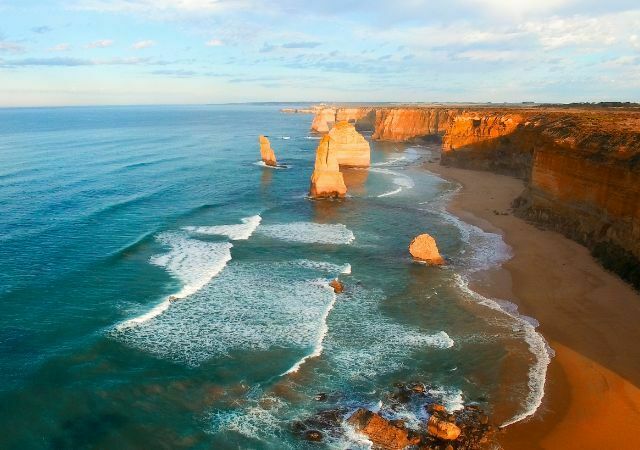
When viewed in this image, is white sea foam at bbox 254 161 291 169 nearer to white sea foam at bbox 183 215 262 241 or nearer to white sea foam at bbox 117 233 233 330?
white sea foam at bbox 183 215 262 241

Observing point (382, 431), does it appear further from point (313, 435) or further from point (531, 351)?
point (531, 351)

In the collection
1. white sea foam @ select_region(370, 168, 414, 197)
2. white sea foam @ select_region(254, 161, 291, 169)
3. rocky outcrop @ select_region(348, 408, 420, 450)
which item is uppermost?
white sea foam @ select_region(254, 161, 291, 169)

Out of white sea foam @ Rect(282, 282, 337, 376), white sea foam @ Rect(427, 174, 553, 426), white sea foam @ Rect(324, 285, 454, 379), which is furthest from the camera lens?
white sea foam @ Rect(324, 285, 454, 379)

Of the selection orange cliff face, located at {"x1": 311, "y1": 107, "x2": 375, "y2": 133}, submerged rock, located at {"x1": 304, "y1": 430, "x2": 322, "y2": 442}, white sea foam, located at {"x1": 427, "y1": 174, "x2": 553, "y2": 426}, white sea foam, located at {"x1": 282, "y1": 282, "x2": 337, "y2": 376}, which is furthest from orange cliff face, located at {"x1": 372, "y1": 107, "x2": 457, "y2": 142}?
submerged rock, located at {"x1": 304, "y1": 430, "x2": 322, "y2": 442}

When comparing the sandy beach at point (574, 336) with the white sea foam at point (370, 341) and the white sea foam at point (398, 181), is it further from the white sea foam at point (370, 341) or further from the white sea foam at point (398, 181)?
the white sea foam at point (398, 181)

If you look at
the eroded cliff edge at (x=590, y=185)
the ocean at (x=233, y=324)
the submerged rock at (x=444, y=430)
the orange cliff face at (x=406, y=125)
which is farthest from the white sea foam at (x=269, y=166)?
the submerged rock at (x=444, y=430)

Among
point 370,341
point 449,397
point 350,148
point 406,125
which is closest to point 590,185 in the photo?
point 370,341
